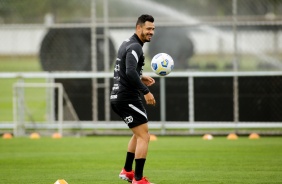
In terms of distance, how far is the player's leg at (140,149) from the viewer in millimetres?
9500

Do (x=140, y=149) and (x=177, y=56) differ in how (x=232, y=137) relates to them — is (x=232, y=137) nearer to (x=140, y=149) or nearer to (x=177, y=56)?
(x=177, y=56)

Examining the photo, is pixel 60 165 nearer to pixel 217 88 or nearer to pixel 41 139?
pixel 41 139

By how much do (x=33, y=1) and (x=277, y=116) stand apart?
786 centimetres

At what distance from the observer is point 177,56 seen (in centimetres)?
1983

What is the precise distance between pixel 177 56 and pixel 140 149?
1048 cm

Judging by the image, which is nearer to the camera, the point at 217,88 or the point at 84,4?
the point at 217,88

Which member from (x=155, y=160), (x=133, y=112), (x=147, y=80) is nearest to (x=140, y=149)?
(x=133, y=112)

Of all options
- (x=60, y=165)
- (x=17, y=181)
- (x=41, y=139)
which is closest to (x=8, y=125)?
(x=41, y=139)

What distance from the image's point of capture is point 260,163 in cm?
1182

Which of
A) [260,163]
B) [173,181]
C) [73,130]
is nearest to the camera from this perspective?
[173,181]

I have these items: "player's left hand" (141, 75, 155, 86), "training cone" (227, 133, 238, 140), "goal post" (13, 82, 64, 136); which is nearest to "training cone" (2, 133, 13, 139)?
"goal post" (13, 82, 64, 136)

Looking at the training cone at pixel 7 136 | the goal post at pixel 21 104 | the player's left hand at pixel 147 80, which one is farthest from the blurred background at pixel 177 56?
the player's left hand at pixel 147 80

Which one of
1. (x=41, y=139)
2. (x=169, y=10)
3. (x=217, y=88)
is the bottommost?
(x=41, y=139)

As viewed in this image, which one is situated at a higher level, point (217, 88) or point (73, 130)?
point (217, 88)
